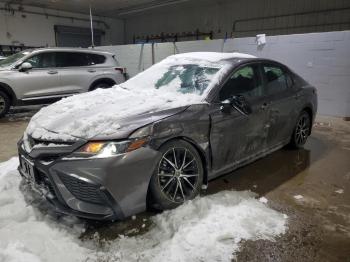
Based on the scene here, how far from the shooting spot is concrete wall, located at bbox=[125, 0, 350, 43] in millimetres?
12648

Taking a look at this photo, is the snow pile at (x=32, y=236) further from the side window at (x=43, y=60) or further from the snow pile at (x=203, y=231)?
the side window at (x=43, y=60)

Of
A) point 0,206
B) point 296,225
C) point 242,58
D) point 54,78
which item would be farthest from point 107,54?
point 296,225

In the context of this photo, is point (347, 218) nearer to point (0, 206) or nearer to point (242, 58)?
point (242, 58)

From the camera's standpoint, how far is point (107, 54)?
920 centimetres

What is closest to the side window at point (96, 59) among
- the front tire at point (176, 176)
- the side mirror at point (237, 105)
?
the side mirror at point (237, 105)

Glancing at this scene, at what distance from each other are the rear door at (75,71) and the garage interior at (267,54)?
1328 millimetres

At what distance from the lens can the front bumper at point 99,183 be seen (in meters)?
2.44

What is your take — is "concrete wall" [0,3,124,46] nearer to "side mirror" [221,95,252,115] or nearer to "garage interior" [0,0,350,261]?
"garage interior" [0,0,350,261]

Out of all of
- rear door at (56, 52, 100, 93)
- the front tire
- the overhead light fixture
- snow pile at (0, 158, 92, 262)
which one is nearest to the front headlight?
the front tire

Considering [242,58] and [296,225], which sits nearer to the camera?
[296,225]

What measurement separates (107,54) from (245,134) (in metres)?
6.63

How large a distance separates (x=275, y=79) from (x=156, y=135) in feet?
7.27

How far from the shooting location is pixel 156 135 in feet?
8.87

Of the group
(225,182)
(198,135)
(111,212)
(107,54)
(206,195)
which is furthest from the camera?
(107,54)
